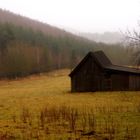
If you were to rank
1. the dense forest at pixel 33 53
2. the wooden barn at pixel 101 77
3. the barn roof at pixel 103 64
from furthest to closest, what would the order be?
the dense forest at pixel 33 53 < the barn roof at pixel 103 64 < the wooden barn at pixel 101 77

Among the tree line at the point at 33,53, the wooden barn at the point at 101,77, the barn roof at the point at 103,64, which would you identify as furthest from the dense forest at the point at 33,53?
the wooden barn at the point at 101,77

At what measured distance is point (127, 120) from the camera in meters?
21.1

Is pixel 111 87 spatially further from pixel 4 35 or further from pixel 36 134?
pixel 4 35

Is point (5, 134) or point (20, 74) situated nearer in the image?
point (5, 134)

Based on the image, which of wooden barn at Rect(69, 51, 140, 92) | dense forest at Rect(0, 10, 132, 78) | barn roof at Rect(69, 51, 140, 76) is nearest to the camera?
wooden barn at Rect(69, 51, 140, 92)

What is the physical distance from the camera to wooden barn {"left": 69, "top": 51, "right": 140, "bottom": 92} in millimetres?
50931

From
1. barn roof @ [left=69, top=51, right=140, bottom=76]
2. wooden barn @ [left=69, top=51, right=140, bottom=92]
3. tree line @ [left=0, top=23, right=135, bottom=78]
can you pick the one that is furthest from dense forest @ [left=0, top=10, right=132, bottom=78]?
wooden barn @ [left=69, top=51, right=140, bottom=92]

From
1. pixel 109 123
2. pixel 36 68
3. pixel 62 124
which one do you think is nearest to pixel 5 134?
pixel 62 124

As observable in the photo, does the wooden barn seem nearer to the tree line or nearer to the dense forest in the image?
the dense forest

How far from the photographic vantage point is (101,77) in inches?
2100

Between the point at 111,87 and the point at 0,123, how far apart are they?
32048mm

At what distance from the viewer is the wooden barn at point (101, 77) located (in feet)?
167

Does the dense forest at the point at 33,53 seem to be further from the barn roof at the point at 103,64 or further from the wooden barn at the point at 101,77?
the wooden barn at the point at 101,77

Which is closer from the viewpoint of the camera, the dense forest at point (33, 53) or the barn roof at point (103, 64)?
the barn roof at point (103, 64)
